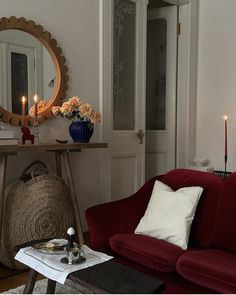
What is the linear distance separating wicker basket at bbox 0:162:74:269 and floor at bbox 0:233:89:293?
0.05 meters

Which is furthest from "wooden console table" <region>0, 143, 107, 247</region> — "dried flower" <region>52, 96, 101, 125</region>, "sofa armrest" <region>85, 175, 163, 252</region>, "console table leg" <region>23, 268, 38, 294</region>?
"console table leg" <region>23, 268, 38, 294</region>

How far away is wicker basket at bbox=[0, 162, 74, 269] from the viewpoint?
2848 mm

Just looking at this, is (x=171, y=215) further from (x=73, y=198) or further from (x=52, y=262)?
(x=73, y=198)

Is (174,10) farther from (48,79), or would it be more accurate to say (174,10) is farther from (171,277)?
(171,277)

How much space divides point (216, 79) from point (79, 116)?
6.84 feet

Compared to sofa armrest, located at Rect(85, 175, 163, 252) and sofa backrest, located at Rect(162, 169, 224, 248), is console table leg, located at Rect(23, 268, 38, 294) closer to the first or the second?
sofa armrest, located at Rect(85, 175, 163, 252)

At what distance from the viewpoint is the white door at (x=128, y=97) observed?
4.02 metres

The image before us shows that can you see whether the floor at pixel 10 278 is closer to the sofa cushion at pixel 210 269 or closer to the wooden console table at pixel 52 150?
the wooden console table at pixel 52 150

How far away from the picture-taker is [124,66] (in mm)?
4102

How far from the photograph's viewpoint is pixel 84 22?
3.60 m

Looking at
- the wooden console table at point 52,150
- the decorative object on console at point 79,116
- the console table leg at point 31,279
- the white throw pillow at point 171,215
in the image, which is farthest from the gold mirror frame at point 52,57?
the console table leg at point 31,279

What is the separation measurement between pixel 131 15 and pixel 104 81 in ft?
2.88

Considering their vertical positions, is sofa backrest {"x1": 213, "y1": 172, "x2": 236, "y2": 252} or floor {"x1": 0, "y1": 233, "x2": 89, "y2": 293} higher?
sofa backrest {"x1": 213, "y1": 172, "x2": 236, "y2": 252}

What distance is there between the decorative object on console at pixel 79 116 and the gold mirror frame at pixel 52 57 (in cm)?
19
